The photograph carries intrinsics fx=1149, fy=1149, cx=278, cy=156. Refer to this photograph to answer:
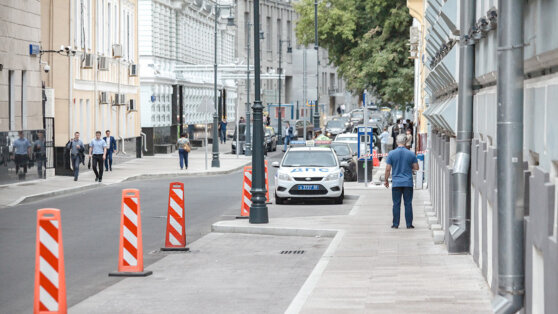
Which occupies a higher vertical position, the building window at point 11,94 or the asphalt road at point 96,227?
the building window at point 11,94

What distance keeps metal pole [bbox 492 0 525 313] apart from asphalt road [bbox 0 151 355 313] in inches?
217

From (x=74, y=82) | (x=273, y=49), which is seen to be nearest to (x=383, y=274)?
(x=74, y=82)

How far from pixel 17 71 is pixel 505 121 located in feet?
97.5

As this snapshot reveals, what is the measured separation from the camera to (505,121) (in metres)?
7.94

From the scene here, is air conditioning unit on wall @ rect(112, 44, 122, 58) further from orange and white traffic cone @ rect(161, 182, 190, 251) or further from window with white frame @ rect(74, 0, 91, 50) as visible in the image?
orange and white traffic cone @ rect(161, 182, 190, 251)

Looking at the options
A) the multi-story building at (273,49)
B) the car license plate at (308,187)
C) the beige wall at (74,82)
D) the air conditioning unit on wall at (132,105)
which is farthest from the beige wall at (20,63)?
the multi-story building at (273,49)

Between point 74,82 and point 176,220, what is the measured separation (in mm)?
27389

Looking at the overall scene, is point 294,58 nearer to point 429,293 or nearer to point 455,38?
point 455,38

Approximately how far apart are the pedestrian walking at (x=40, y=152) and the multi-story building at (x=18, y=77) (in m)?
0.31

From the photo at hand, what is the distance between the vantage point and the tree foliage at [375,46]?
55.3m

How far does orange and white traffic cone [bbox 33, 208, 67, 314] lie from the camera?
1098 cm

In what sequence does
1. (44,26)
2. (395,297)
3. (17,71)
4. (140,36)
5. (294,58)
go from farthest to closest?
(140,36)
(44,26)
(17,71)
(294,58)
(395,297)

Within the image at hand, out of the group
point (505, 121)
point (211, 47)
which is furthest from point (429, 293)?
point (211, 47)

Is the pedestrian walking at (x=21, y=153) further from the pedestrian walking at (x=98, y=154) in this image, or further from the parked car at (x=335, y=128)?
the parked car at (x=335, y=128)
